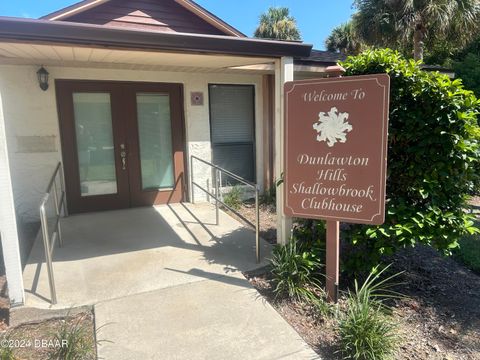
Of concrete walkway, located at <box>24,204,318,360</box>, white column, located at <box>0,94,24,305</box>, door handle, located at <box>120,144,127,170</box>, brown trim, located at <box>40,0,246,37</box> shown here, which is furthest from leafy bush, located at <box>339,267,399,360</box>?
brown trim, located at <box>40,0,246,37</box>

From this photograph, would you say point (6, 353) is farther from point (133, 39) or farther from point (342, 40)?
point (342, 40)

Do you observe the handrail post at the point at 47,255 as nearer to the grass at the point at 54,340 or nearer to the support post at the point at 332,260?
the grass at the point at 54,340

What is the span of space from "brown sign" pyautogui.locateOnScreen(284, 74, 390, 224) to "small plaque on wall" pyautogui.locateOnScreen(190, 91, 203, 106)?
10.8ft

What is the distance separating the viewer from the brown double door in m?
5.37

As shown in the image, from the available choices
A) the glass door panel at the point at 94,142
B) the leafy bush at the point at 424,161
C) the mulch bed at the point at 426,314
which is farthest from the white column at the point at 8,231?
the glass door panel at the point at 94,142

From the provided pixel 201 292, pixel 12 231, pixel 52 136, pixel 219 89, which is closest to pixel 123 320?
pixel 201 292

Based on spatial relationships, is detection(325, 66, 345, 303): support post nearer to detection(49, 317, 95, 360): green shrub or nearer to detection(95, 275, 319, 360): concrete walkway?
detection(95, 275, 319, 360): concrete walkway

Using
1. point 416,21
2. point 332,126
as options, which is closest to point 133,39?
point 332,126

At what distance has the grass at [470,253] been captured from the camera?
3.89 m

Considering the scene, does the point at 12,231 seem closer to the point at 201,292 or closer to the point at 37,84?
the point at 201,292

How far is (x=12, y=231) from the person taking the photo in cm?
270

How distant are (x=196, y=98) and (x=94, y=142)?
70.7 inches

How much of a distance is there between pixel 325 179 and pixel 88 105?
13.7ft

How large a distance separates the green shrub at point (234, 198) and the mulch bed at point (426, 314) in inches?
102
